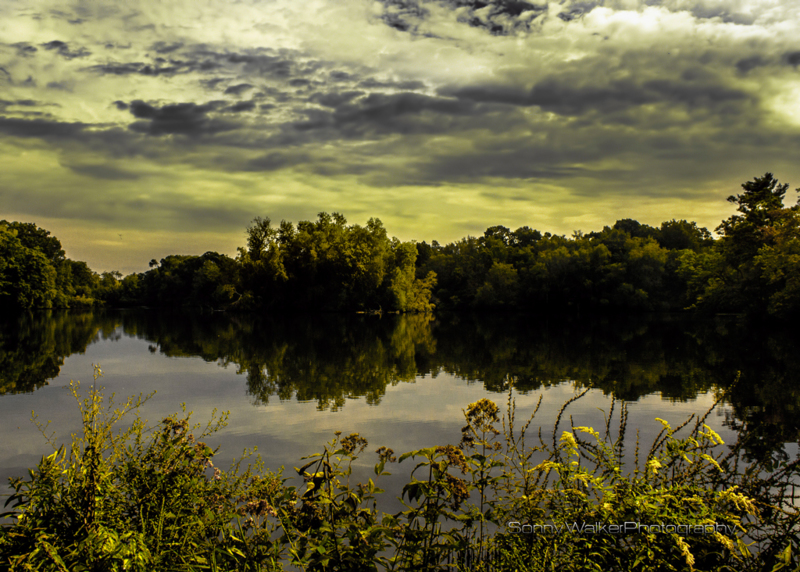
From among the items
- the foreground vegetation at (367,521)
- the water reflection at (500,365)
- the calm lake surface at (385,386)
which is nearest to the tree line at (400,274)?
the water reflection at (500,365)

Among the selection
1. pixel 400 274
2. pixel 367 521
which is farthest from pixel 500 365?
pixel 400 274

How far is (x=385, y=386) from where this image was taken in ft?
44.0

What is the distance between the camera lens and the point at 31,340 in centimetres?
2500

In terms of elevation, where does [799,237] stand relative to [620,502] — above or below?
above

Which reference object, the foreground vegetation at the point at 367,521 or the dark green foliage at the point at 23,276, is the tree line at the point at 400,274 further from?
the foreground vegetation at the point at 367,521

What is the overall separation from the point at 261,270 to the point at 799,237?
53812 millimetres

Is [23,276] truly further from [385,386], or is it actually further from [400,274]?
[385,386]

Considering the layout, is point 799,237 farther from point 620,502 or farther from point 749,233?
point 620,502

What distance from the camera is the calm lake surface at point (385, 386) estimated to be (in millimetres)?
8469

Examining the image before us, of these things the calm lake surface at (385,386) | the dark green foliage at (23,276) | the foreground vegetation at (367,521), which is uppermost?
the dark green foliage at (23,276)

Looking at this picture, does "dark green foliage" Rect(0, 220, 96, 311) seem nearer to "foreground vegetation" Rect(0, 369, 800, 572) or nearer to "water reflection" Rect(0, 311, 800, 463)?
"water reflection" Rect(0, 311, 800, 463)

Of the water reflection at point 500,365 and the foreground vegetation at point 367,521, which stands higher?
the foreground vegetation at point 367,521

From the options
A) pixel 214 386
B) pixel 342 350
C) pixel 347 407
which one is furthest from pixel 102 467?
pixel 342 350

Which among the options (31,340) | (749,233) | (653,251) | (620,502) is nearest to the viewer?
(620,502)
